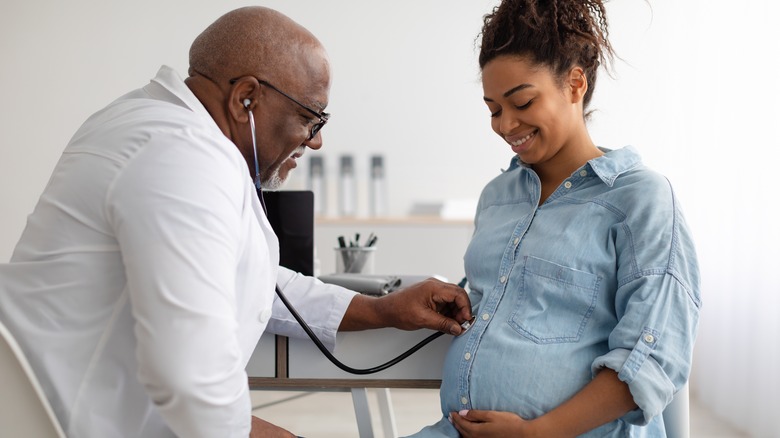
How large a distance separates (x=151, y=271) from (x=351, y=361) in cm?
62

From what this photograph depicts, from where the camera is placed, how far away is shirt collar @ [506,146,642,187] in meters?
1.20

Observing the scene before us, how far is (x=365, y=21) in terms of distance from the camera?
391 cm

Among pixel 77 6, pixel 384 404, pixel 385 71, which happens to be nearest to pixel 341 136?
pixel 385 71

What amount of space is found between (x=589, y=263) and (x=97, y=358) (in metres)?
0.71

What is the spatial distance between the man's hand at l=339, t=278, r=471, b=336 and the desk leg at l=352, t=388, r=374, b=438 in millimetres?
175

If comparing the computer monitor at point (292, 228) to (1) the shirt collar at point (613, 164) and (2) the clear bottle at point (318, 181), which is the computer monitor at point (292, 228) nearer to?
(1) the shirt collar at point (613, 164)

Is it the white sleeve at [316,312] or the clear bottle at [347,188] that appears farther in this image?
the clear bottle at [347,188]

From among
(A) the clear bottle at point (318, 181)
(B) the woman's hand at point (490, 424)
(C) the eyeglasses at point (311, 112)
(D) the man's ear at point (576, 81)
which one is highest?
(D) the man's ear at point (576, 81)

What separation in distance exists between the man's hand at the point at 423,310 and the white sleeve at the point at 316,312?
0.03 m

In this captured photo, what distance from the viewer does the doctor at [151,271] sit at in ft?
2.75

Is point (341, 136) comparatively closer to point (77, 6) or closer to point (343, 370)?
point (77, 6)

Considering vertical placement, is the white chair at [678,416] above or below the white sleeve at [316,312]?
below

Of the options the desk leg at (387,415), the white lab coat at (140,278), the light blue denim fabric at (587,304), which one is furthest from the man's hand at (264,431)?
the desk leg at (387,415)

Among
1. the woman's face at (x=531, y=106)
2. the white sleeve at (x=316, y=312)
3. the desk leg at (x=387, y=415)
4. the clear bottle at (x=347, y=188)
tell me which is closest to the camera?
the woman's face at (x=531, y=106)
